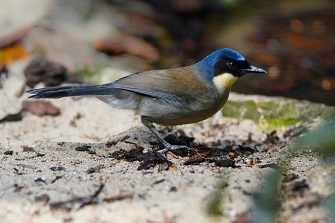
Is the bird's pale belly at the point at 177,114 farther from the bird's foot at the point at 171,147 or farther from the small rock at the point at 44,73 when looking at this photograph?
the small rock at the point at 44,73

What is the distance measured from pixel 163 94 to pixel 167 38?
4.34 metres

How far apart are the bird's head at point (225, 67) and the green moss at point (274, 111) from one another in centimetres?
91

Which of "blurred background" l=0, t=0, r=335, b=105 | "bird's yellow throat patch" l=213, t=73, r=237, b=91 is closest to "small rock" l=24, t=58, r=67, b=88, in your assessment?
"blurred background" l=0, t=0, r=335, b=105

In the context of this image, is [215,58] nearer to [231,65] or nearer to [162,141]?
[231,65]

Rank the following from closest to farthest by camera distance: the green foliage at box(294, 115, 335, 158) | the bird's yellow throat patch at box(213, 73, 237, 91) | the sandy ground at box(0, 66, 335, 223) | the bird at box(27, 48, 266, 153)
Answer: the green foliage at box(294, 115, 335, 158)
the sandy ground at box(0, 66, 335, 223)
the bird at box(27, 48, 266, 153)
the bird's yellow throat patch at box(213, 73, 237, 91)

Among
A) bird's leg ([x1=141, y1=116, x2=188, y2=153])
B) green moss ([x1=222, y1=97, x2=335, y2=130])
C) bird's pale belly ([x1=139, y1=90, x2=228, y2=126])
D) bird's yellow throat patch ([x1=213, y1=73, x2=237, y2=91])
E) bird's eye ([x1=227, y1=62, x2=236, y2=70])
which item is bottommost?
bird's leg ([x1=141, y1=116, x2=188, y2=153])

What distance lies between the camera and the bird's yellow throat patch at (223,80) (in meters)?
5.68

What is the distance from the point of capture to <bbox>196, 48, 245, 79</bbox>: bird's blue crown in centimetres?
572

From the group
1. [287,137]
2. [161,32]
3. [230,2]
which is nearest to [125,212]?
[287,137]

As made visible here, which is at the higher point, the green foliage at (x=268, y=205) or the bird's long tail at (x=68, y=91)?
the green foliage at (x=268, y=205)

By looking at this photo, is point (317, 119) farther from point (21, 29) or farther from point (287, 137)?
point (21, 29)

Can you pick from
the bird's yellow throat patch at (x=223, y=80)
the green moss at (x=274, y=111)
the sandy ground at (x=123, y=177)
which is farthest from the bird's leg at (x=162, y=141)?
the green moss at (x=274, y=111)

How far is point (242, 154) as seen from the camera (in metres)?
5.54

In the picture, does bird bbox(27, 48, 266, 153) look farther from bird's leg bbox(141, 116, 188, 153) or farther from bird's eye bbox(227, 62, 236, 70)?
bird's eye bbox(227, 62, 236, 70)
